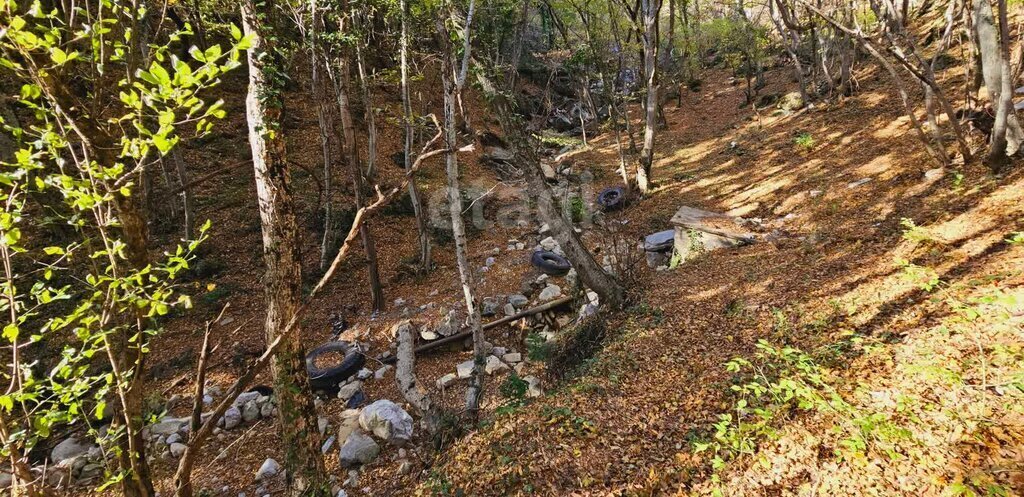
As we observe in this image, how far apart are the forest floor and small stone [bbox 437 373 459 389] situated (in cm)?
21

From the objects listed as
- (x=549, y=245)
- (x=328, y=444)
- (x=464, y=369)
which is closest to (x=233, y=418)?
(x=328, y=444)

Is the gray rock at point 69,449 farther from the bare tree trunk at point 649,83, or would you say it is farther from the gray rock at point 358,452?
the bare tree trunk at point 649,83

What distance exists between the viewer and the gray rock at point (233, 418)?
5895mm

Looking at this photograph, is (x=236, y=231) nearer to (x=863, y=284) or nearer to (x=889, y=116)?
(x=863, y=284)

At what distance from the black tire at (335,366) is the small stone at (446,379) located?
4.76ft

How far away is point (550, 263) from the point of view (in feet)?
30.5

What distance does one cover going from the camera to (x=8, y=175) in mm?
1446

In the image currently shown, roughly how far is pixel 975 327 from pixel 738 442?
2.33m

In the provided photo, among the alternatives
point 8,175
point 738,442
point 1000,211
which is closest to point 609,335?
point 738,442

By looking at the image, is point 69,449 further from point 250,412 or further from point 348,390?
point 348,390

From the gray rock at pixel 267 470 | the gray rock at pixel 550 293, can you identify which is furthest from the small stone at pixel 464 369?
the gray rock at pixel 267 470

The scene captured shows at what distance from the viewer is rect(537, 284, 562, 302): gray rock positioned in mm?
8250

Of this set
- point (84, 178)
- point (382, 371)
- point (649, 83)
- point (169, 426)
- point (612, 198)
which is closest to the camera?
point (84, 178)

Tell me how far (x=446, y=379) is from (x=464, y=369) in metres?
0.34
